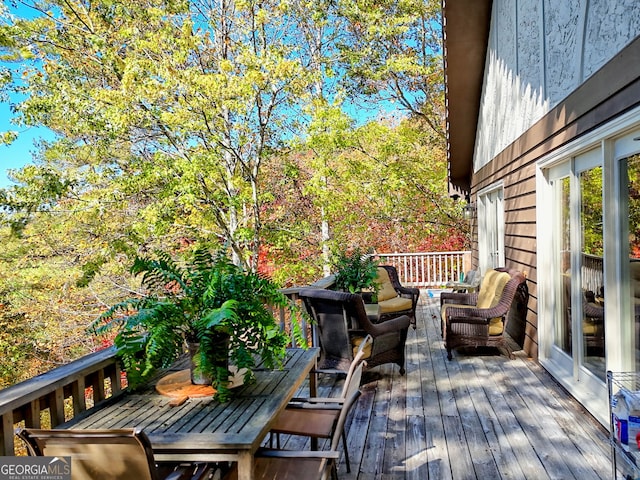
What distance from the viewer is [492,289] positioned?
17.4ft

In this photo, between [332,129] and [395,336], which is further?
[332,129]

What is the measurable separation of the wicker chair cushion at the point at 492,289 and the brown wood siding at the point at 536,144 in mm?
260

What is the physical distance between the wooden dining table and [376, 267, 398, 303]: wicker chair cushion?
4492 mm

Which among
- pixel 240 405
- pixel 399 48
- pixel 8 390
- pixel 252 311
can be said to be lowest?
pixel 240 405

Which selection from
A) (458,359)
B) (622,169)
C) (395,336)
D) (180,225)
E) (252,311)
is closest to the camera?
(252,311)

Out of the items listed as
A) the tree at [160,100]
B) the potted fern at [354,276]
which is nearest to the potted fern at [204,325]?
the potted fern at [354,276]

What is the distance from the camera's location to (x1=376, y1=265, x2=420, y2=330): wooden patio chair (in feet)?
20.7

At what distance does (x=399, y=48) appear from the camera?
12.2 meters

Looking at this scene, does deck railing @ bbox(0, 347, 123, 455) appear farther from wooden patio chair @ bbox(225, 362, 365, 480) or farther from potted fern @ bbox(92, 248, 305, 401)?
wooden patio chair @ bbox(225, 362, 365, 480)

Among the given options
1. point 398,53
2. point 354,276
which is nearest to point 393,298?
point 354,276

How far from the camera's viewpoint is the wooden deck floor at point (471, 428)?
8.59 ft

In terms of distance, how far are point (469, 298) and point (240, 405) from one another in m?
4.83

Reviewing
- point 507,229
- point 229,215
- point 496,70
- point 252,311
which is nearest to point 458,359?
point 507,229

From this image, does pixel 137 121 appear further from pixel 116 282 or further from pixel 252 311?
pixel 252 311
